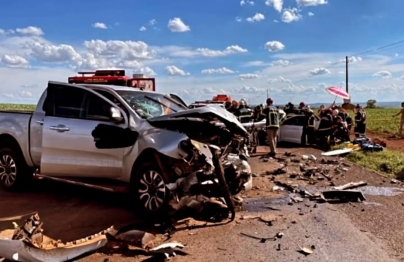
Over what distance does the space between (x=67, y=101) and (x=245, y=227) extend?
3.81m

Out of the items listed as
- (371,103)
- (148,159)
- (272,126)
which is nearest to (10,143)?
(148,159)

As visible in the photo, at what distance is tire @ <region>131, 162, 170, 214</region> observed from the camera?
6.39 meters

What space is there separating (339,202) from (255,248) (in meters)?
3.16

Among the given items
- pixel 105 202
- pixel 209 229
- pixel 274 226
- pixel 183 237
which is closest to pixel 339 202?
pixel 274 226

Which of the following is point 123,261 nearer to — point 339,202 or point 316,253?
point 316,253

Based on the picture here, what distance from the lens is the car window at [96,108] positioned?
284 inches

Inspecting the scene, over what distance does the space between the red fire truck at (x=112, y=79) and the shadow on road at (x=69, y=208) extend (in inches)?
369

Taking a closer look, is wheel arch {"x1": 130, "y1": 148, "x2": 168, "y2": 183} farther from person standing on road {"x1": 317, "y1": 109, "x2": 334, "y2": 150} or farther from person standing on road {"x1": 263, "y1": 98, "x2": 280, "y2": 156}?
person standing on road {"x1": 317, "y1": 109, "x2": 334, "y2": 150}

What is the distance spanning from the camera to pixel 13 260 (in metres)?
4.97

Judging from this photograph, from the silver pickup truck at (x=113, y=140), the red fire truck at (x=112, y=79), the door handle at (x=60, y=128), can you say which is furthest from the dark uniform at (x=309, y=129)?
the door handle at (x=60, y=128)

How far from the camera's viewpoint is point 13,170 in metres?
8.53

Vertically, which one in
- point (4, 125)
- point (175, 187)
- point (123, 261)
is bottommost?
point (123, 261)

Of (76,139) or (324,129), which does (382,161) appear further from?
(76,139)

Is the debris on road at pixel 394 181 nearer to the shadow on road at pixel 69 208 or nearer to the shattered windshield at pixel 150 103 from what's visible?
the shattered windshield at pixel 150 103
